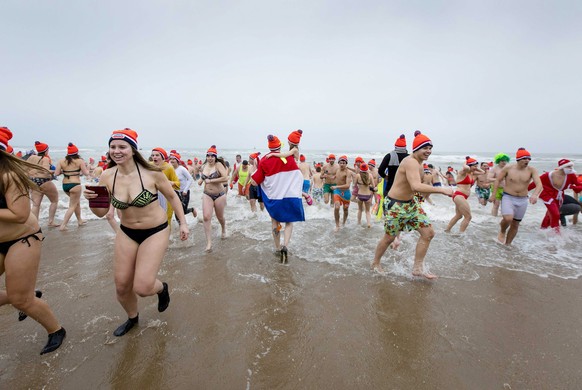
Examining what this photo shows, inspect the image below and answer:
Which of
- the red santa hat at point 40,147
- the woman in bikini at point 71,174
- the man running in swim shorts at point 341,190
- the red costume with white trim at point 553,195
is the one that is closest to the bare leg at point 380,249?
the man running in swim shorts at point 341,190

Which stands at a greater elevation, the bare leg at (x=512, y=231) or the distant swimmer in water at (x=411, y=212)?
the distant swimmer in water at (x=411, y=212)

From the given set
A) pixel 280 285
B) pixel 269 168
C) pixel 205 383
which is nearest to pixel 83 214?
pixel 269 168

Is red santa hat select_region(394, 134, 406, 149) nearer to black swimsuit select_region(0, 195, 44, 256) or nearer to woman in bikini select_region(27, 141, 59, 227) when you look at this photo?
black swimsuit select_region(0, 195, 44, 256)

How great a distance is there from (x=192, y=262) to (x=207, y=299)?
1386 millimetres

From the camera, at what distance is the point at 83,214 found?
330 inches

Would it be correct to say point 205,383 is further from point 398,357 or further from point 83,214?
point 83,214

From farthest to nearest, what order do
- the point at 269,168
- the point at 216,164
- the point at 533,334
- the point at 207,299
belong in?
the point at 216,164 → the point at 269,168 → the point at 207,299 → the point at 533,334

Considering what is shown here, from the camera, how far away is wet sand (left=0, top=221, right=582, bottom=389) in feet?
6.86

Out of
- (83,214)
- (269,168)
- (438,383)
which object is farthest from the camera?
(83,214)

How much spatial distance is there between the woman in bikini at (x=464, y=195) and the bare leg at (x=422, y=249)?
2.67m

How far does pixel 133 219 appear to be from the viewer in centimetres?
248

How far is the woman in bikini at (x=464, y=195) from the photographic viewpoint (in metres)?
5.83

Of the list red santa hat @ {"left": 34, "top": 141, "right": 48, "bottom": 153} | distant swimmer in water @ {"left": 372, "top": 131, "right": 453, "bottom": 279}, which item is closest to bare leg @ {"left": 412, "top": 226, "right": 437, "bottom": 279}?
distant swimmer in water @ {"left": 372, "top": 131, "right": 453, "bottom": 279}

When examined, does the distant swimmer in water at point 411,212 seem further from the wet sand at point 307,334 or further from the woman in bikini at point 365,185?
the woman in bikini at point 365,185
